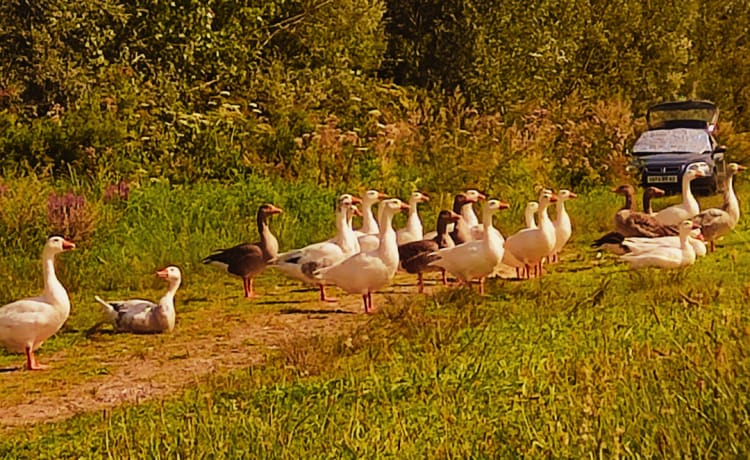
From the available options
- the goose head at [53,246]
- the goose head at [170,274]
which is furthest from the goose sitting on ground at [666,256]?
the goose head at [53,246]

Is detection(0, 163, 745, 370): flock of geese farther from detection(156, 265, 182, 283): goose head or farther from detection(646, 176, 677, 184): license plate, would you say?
detection(646, 176, 677, 184): license plate

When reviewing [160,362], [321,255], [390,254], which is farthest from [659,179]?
[160,362]

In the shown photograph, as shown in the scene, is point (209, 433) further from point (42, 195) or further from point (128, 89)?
point (128, 89)

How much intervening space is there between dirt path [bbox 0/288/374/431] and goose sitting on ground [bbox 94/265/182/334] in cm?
14

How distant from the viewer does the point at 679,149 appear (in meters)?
25.8

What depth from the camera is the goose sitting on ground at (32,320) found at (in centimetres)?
1041

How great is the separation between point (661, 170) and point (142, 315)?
51.7 ft

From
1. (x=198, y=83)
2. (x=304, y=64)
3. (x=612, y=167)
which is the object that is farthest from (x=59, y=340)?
(x=304, y=64)

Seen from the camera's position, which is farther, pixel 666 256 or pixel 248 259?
pixel 248 259

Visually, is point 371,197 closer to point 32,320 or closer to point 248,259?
point 248,259

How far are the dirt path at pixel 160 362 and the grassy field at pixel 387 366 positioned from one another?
0.03m

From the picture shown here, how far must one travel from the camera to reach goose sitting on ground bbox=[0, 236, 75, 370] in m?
10.4

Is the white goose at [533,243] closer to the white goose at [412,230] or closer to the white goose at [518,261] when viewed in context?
the white goose at [518,261]

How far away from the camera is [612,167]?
979 inches
